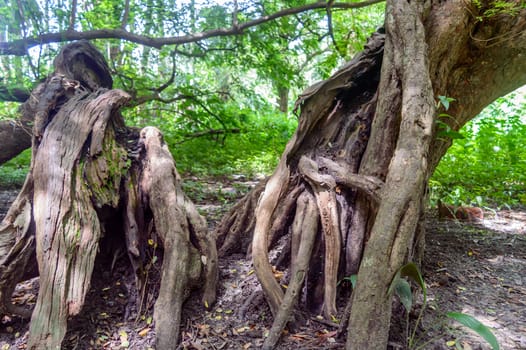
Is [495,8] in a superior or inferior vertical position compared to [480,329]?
superior

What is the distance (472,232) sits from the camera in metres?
3.99

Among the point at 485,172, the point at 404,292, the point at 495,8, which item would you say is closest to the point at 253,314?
the point at 404,292

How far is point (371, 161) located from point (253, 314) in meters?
1.30

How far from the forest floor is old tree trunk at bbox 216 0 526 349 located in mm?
170

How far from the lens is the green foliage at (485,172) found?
4.21m

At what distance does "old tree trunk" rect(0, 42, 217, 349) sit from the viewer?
1936 millimetres

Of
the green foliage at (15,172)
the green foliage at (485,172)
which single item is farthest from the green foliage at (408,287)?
the green foliage at (15,172)

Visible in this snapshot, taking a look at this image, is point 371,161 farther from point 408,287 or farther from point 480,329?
point 480,329

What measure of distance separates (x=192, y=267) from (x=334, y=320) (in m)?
0.93

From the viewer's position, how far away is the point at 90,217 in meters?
2.16

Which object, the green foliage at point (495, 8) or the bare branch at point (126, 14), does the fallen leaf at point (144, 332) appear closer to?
the green foliage at point (495, 8)

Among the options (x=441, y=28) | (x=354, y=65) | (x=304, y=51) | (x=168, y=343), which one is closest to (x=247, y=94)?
(x=304, y=51)

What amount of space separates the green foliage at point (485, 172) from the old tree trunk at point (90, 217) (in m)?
2.91

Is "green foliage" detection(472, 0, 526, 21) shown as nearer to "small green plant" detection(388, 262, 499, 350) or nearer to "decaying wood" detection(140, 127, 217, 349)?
"small green plant" detection(388, 262, 499, 350)
